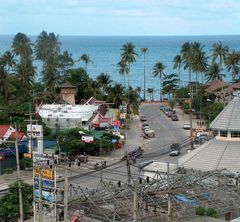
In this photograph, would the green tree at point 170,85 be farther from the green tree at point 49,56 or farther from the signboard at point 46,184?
the signboard at point 46,184

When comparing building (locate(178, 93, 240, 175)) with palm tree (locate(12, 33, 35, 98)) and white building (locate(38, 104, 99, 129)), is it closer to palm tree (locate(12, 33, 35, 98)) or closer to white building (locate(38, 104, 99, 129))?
white building (locate(38, 104, 99, 129))

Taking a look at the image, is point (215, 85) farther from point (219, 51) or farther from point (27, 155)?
point (27, 155)

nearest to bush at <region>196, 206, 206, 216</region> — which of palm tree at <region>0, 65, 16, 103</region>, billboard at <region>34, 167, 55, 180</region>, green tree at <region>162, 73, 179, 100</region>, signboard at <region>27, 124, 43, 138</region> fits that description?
billboard at <region>34, 167, 55, 180</region>

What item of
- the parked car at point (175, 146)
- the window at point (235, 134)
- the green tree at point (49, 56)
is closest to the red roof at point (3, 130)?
the parked car at point (175, 146)

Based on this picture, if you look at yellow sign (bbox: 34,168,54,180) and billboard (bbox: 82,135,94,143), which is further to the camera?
billboard (bbox: 82,135,94,143)

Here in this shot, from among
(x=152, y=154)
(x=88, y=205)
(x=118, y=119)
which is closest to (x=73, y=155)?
(x=152, y=154)

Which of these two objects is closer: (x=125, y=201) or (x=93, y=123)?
(x=125, y=201)

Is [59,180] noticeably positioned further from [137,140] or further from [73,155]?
[137,140]
